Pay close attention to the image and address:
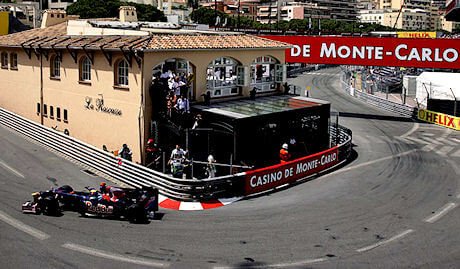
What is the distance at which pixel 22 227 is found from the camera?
17.1 m

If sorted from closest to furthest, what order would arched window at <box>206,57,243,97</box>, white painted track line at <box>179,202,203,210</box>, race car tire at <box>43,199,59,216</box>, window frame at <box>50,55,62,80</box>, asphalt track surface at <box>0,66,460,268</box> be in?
1. asphalt track surface at <box>0,66,460,268</box>
2. race car tire at <box>43,199,59,216</box>
3. white painted track line at <box>179,202,203,210</box>
4. arched window at <box>206,57,243,97</box>
5. window frame at <box>50,55,62,80</box>

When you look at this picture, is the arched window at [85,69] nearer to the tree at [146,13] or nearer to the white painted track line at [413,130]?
the white painted track line at [413,130]

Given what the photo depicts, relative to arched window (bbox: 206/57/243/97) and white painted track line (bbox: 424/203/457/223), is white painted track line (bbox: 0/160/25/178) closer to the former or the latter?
arched window (bbox: 206/57/243/97)

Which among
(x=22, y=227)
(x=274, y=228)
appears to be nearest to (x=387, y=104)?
(x=274, y=228)

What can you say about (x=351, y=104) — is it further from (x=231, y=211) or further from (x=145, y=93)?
(x=231, y=211)

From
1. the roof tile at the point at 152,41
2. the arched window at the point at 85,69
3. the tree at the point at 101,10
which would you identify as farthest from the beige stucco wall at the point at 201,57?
the tree at the point at 101,10

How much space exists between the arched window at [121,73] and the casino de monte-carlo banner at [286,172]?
8571 millimetres

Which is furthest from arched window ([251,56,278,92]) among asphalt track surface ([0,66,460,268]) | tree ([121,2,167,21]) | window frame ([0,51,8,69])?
tree ([121,2,167,21])

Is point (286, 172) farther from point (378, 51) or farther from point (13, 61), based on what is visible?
point (13, 61)

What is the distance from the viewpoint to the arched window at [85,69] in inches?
1123

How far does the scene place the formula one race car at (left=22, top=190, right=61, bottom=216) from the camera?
18188 millimetres

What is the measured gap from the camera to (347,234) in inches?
665

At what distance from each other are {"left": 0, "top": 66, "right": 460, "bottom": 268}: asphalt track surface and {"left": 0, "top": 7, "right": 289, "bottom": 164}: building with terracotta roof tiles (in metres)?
3.55

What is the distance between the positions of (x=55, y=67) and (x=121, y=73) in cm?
818
